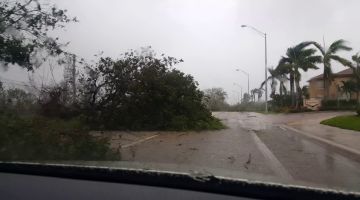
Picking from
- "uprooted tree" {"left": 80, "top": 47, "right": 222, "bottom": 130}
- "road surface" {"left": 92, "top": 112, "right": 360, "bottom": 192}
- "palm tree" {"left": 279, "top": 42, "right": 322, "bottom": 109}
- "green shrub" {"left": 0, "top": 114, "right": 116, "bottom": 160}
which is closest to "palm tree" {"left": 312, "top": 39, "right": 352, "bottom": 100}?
"palm tree" {"left": 279, "top": 42, "right": 322, "bottom": 109}

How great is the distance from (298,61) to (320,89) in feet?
85.6

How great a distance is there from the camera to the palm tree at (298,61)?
6100cm

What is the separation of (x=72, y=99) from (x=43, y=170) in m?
22.6

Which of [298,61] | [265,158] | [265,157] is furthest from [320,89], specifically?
[265,158]

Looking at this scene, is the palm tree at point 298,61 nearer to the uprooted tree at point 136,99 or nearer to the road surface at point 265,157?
the uprooted tree at point 136,99

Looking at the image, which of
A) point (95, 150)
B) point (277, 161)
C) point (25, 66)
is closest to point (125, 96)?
point (25, 66)

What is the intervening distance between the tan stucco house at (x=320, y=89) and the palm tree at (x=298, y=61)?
144 inches

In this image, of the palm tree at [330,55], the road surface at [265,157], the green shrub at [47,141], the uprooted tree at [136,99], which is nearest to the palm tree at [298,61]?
the palm tree at [330,55]

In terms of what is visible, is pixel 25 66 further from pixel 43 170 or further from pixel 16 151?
pixel 43 170

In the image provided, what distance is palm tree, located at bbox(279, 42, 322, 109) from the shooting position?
200 feet

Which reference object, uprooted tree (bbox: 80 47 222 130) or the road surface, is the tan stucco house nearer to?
uprooted tree (bbox: 80 47 222 130)

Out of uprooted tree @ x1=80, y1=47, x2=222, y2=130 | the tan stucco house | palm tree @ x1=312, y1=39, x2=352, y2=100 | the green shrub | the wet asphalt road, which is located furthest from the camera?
the tan stucco house

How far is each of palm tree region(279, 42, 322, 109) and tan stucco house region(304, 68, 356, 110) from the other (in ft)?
12.0

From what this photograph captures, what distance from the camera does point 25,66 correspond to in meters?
16.4
